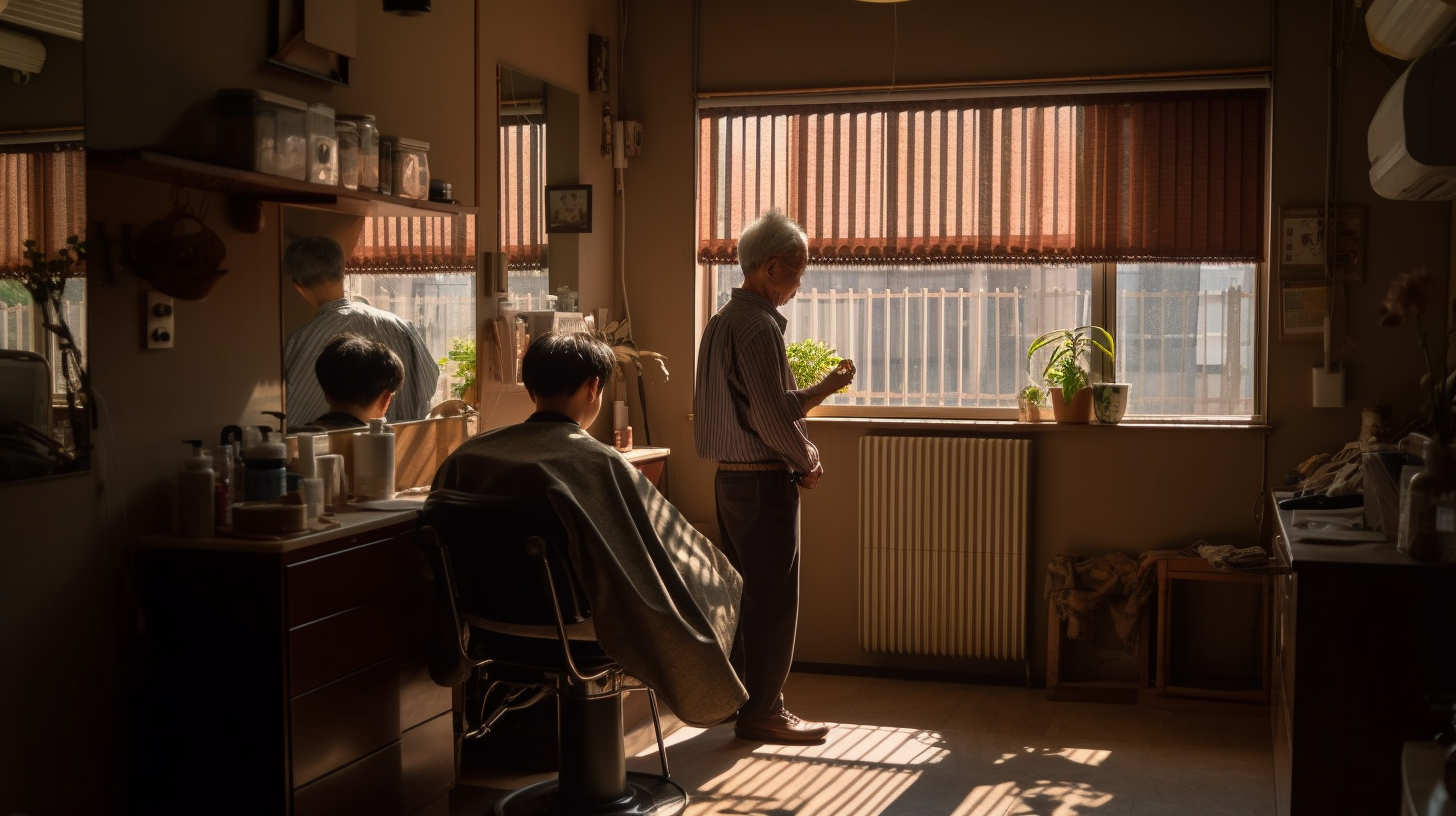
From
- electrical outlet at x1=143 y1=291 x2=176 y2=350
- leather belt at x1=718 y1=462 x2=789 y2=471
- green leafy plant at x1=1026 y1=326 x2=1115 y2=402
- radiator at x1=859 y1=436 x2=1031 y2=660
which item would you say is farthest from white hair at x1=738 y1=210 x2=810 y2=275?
electrical outlet at x1=143 y1=291 x2=176 y2=350

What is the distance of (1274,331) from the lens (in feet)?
14.7

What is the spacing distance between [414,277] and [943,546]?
2.23m

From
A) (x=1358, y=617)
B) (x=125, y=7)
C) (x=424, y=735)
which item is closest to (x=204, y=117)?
(x=125, y=7)

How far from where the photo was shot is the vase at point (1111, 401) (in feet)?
15.0

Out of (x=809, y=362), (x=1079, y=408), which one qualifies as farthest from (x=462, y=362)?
(x=1079, y=408)

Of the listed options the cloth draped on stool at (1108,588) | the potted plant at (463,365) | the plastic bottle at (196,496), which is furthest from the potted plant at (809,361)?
Result: the plastic bottle at (196,496)

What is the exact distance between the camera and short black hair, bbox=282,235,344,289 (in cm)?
311

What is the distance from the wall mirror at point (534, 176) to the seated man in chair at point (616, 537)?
1.21m

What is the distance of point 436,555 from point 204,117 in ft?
3.59

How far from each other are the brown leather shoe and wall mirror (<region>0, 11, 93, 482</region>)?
2.18 meters

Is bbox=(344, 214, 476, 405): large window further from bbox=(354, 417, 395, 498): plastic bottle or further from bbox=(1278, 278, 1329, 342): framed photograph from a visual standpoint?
bbox=(1278, 278, 1329, 342): framed photograph

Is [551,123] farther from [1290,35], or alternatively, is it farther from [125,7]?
[1290,35]

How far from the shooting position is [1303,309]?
441cm

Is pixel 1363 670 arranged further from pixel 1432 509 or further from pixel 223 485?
pixel 223 485
